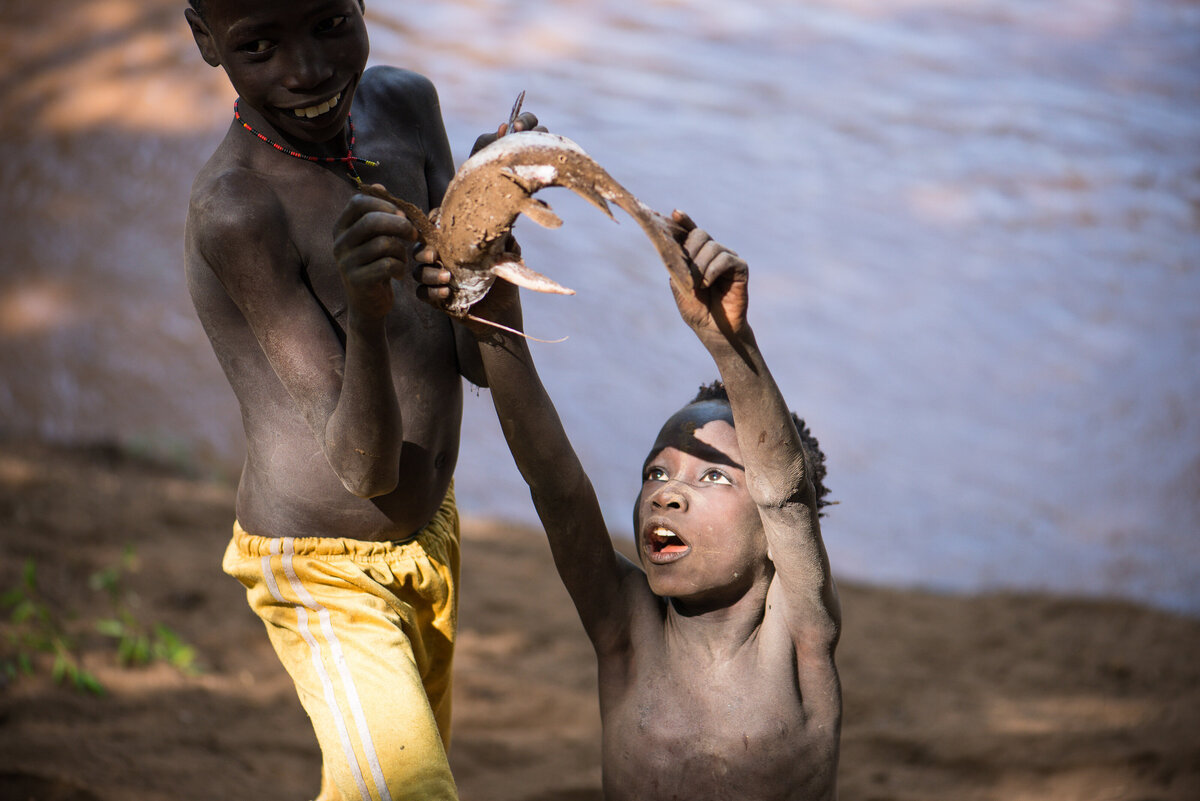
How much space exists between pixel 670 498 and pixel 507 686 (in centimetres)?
212

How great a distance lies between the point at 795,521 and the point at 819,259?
502cm

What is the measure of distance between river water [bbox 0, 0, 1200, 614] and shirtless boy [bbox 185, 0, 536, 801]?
3.07 meters

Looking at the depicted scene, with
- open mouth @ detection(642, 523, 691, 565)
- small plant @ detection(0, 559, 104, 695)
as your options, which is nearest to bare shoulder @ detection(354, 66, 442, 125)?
open mouth @ detection(642, 523, 691, 565)

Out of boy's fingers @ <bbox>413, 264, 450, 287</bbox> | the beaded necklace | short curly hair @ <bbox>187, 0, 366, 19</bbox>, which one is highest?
short curly hair @ <bbox>187, 0, 366, 19</bbox>

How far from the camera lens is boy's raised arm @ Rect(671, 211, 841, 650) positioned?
1.80 metres

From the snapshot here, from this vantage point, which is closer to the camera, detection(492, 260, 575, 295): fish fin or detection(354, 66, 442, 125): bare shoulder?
detection(492, 260, 575, 295): fish fin

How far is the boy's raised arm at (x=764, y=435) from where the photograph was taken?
1799 millimetres

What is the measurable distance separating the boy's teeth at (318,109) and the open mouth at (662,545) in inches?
35.0

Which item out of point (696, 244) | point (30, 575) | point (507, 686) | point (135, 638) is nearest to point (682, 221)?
point (696, 244)

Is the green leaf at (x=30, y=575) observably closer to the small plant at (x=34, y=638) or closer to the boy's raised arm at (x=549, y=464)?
the small plant at (x=34, y=638)

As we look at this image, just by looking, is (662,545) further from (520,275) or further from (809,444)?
(520,275)

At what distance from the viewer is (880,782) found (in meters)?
3.46

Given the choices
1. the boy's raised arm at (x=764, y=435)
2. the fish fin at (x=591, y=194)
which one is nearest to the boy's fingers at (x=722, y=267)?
the boy's raised arm at (x=764, y=435)

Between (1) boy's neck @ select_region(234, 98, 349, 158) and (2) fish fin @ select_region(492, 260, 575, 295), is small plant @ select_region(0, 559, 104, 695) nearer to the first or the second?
(1) boy's neck @ select_region(234, 98, 349, 158)
